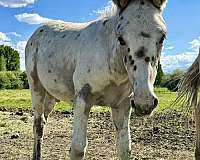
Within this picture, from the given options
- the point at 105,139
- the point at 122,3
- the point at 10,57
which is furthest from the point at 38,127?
the point at 10,57

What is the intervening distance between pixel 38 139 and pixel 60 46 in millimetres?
1871

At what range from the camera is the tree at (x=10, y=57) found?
264ft

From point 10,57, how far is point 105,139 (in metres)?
74.8

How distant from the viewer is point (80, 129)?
452cm

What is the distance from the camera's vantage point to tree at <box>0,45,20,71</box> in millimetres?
80500

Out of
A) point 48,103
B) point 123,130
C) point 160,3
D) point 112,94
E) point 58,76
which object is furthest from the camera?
point 48,103

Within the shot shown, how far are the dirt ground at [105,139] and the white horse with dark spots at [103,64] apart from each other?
132cm

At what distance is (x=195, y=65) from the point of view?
6246 mm

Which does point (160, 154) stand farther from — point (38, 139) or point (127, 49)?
point (127, 49)

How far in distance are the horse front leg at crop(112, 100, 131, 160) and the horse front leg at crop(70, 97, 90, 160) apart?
585 mm

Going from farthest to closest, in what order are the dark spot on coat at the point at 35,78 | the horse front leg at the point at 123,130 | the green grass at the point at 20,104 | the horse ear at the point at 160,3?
the green grass at the point at 20,104 → the dark spot on coat at the point at 35,78 → the horse front leg at the point at 123,130 → the horse ear at the point at 160,3

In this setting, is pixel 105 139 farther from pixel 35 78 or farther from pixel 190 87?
pixel 190 87

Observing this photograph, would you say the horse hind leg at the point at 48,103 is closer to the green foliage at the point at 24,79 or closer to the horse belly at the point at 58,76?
the horse belly at the point at 58,76

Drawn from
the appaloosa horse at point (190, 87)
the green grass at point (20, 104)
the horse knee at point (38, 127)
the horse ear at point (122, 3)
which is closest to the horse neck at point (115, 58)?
the horse ear at point (122, 3)
